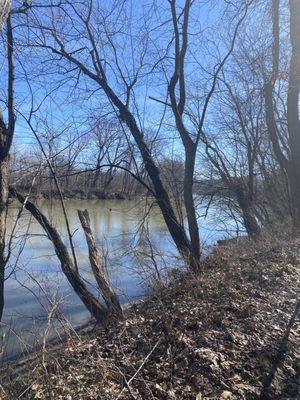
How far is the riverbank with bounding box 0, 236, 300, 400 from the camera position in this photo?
4.19 metres

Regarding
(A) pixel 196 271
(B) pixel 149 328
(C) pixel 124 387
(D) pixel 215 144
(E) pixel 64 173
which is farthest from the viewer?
(D) pixel 215 144

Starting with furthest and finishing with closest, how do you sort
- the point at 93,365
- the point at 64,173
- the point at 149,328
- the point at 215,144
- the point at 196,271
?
the point at 215,144
the point at 64,173
the point at 196,271
the point at 149,328
the point at 93,365

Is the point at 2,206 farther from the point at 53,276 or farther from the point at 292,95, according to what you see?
the point at 292,95

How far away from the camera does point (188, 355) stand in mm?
4789

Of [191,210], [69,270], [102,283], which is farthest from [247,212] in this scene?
[69,270]

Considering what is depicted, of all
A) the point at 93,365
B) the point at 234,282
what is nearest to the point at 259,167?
the point at 234,282

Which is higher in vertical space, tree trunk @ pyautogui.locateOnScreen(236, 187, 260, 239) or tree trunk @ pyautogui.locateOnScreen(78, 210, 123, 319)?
tree trunk @ pyautogui.locateOnScreen(236, 187, 260, 239)

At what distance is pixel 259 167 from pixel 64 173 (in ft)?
46.2

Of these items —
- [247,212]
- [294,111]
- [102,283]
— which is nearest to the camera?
[102,283]

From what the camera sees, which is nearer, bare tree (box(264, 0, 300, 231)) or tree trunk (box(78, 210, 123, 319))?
tree trunk (box(78, 210, 123, 319))

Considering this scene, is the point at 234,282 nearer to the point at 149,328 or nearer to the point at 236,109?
the point at 149,328

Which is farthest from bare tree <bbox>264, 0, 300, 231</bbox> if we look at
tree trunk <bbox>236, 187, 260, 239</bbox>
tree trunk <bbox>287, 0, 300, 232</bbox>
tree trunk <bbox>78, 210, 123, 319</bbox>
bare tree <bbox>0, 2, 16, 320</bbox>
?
bare tree <bbox>0, 2, 16, 320</bbox>

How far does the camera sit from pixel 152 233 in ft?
66.7

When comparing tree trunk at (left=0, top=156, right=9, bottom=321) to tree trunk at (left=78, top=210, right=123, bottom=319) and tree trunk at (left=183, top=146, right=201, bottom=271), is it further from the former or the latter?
tree trunk at (left=183, top=146, right=201, bottom=271)
